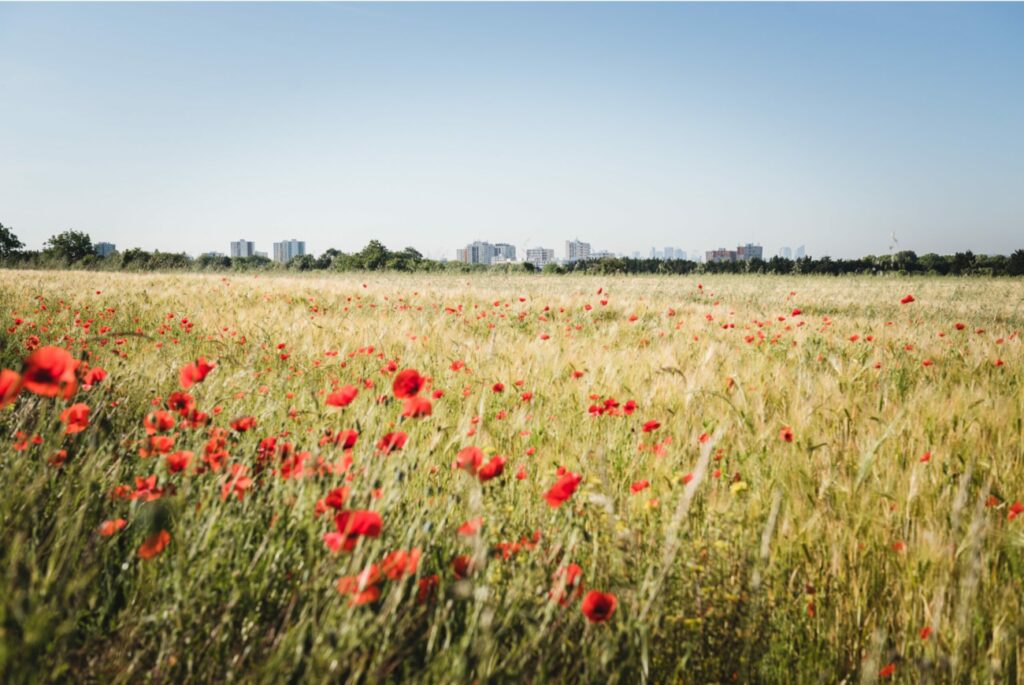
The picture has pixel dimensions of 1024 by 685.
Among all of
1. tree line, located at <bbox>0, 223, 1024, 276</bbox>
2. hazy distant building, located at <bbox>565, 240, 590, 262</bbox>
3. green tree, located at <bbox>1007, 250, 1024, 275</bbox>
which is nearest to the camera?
tree line, located at <bbox>0, 223, 1024, 276</bbox>

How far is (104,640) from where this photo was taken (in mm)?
1168

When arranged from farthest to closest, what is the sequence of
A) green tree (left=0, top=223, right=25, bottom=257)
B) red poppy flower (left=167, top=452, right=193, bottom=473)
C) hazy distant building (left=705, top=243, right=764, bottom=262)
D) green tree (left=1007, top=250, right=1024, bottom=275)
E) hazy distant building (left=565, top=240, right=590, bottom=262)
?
hazy distant building (left=565, top=240, right=590, bottom=262), hazy distant building (left=705, top=243, right=764, bottom=262), green tree (left=0, top=223, right=25, bottom=257), green tree (left=1007, top=250, right=1024, bottom=275), red poppy flower (left=167, top=452, right=193, bottom=473)

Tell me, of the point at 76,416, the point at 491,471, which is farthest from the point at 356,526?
the point at 76,416

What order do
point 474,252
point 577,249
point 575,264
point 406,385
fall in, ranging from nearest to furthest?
point 406,385, point 575,264, point 577,249, point 474,252

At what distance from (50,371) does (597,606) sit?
1.23m

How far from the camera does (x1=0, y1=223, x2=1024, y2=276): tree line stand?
25.9 meters

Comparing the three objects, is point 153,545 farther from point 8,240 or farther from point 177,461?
point 8,240

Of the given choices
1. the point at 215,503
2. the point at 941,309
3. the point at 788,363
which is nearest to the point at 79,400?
the point at 215,503

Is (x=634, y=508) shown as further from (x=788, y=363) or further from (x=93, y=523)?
(x=788, y=363)

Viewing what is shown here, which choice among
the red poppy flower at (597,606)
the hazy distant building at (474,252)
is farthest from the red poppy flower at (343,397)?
the hazy distant building at (474,252)

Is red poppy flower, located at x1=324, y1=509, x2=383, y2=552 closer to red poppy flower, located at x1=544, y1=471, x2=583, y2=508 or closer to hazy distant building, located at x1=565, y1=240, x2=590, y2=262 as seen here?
red poppy flower, located at x1=544, y1=471, x2=583, y2=508

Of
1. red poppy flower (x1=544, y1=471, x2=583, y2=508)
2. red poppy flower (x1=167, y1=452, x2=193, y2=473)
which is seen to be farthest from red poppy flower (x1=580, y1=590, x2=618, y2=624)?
red poppy flower (x1=167, y1=452, x2=193, y2=473)

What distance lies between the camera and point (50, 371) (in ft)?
3.48

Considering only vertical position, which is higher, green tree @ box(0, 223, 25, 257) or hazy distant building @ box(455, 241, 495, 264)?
hazy distant building @ box(455, 241, 495, 264)
